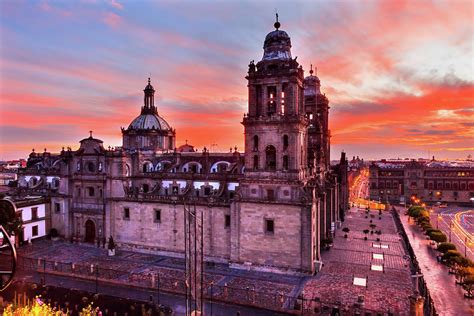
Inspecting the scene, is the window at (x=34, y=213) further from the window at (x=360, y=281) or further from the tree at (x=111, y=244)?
the window at (x=360, y=281)

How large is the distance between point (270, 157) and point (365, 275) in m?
17.3

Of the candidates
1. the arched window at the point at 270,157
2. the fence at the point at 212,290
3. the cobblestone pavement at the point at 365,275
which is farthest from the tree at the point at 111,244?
the cobblestone pavement at the point at 365,275

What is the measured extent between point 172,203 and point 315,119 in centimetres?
3462

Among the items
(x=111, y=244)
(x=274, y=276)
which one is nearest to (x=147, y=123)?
(x=111, y=244)

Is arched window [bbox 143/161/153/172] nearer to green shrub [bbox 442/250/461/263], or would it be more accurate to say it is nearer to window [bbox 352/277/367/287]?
window [bbox 352/277/367/287]

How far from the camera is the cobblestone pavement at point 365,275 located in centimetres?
3256

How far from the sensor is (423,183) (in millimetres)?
114875

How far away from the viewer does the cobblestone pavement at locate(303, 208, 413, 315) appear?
32.6 metres

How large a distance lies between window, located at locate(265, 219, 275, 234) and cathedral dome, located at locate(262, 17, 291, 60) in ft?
64.0

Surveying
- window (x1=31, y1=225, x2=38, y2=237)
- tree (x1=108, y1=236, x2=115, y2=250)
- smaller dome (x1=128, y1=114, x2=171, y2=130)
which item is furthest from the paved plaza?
smaller dome (x1=128, y1=114, x2=171, y2=130)

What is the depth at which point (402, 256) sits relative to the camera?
4744cm

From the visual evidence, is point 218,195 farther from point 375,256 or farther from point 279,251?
point 375,256

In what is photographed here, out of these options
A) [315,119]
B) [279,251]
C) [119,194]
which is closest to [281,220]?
[279,251]

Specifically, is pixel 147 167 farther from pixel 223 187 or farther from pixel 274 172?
pixel 274 172
